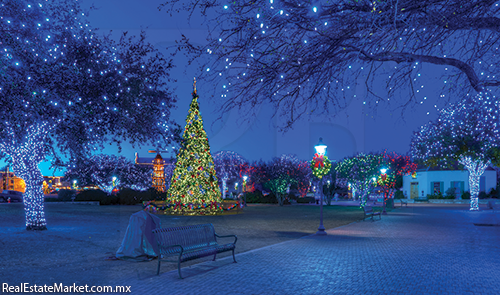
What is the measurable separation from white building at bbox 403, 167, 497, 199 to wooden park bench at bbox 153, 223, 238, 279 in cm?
5360

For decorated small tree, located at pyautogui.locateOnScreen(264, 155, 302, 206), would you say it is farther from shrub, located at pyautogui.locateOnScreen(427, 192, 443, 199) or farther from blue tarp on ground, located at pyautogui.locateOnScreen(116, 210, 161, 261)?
blue tarp on ground, located at pyautogui.locateOnScreen(116, 210, 161, 261)

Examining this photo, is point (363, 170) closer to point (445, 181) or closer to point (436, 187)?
point (445, 181)

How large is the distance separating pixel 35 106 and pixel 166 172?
67305 millimetres

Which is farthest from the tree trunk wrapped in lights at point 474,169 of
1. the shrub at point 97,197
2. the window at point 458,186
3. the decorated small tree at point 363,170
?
the shrub at point 97,197

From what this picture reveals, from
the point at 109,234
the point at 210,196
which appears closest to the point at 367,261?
the point at 109,234

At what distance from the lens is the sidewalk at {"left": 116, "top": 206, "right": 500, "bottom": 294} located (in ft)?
23.6

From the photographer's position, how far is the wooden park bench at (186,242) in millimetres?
8359

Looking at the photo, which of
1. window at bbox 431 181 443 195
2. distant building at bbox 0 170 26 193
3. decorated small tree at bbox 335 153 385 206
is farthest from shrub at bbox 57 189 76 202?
distant building at bbox 0 170 26 193

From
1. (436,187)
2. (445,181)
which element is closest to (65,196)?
(436,187)

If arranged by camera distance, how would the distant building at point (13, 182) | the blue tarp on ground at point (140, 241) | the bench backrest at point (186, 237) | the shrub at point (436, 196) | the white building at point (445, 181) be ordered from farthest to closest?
the distant building at point (13, 182), the shrub at point (436, 196), the white building at point (445, 181), the blue tarp on ground at point (140, 241), the bench backrest at point (186, 237)

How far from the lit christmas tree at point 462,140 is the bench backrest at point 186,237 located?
2244cm

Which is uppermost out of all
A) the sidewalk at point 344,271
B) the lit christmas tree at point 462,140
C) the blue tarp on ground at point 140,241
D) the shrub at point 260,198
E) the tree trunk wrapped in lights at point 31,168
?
the lit christmas tree at point 462,140

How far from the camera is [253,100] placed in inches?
302

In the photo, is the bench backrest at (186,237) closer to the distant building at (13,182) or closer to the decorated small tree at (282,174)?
the decorated small tree at (282,174)
